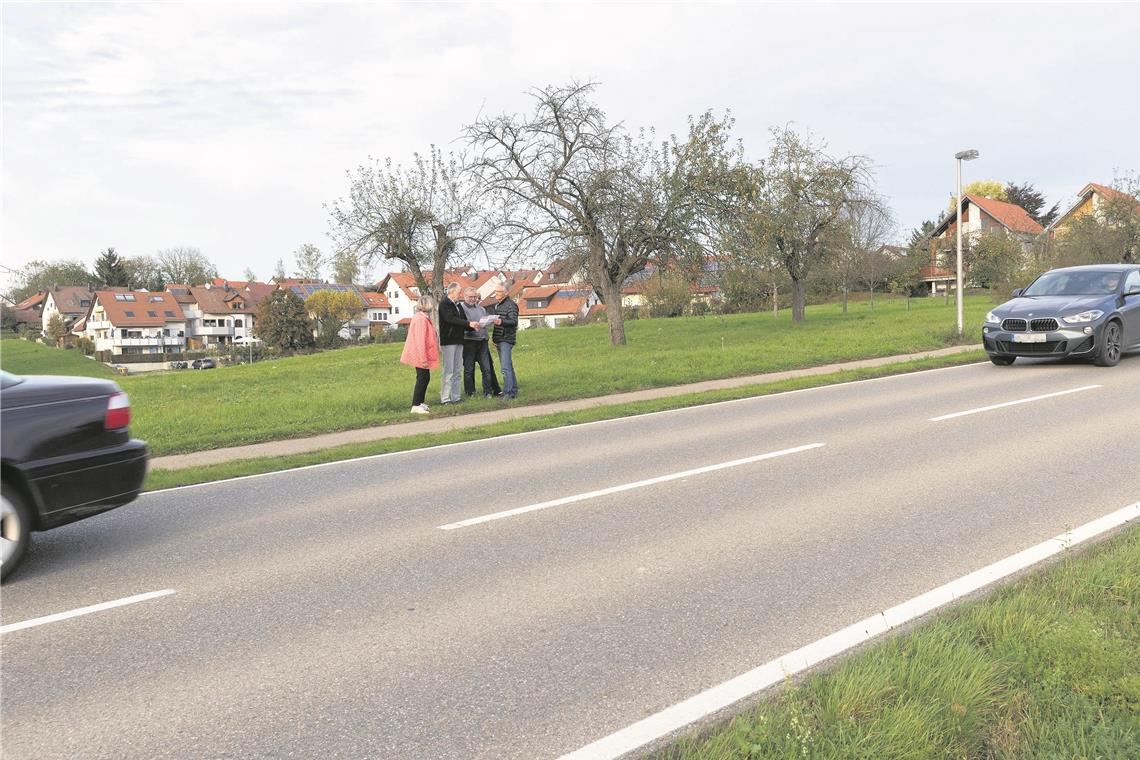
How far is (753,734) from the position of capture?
2908 mm

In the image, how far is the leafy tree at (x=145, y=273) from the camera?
115 m

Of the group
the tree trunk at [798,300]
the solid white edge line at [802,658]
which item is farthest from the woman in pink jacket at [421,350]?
the tree trunk at [798,300]

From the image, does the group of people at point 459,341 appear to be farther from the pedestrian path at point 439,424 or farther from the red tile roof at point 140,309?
the red tile roof at point 140,309

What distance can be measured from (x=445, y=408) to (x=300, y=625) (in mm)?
8823

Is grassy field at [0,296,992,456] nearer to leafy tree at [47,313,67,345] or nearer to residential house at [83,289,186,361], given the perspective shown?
residential house at [83,289,186,361]

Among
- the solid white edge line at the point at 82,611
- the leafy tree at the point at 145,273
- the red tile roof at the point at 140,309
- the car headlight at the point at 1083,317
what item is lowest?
the solid white edge line at the point at 82,611

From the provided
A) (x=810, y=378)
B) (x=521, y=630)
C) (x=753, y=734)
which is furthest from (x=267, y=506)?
(x=810, y=378)

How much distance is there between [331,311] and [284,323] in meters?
9.73

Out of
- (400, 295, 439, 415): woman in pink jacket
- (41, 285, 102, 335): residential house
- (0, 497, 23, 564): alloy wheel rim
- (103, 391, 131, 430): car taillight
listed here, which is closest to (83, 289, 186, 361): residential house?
(41, 285, 102, 335): residential house

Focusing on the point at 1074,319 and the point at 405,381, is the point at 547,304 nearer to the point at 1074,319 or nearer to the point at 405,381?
the point at 405,381

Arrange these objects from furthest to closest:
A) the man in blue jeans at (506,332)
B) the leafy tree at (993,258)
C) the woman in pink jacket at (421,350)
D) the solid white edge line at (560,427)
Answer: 1. the leafy tree at (993,258)
2. the man in blue jeans at (506,332)
3. the woman in pink jacket at (421,350)
4. the solid white edge line at (560,427)

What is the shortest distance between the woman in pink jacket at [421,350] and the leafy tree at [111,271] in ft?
372

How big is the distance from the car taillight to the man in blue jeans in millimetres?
8033

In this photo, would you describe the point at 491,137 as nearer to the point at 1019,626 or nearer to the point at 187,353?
the point at 1019,626
